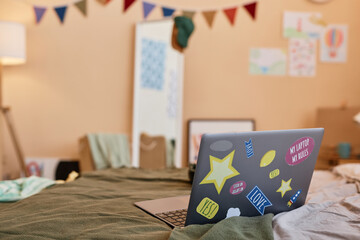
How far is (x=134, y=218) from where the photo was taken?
95 centimetres

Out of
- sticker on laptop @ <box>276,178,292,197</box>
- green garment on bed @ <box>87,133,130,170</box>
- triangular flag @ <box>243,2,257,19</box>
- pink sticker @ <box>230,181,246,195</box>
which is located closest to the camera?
pink sticker @ <box>230,181,246,195</box>

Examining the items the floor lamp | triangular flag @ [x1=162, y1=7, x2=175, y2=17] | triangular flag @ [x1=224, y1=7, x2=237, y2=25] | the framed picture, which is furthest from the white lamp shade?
triangular flag @ [x1=224, y1=7, x2=237, y2=25]

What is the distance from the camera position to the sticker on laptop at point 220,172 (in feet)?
2.76

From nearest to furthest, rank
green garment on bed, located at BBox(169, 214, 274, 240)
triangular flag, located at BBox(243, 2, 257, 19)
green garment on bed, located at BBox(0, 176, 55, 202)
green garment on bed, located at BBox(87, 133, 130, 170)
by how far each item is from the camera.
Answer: green garment on bed, located at BBox(169, 214, 274, 240)
green garment on bed, located at BBox(0, 176, 55, 202)
green garment on bed, located at BBox(87, 133, 130, 170)
triangular flag, located at BBox(243, 2, 257, 19)

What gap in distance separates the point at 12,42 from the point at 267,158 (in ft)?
8.77

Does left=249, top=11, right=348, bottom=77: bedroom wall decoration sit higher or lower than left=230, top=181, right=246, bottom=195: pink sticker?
higher

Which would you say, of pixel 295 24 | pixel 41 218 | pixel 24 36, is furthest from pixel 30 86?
pixel 41 218

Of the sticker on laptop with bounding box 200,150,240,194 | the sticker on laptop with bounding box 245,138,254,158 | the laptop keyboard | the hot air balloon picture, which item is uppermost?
the hot air balloon picture

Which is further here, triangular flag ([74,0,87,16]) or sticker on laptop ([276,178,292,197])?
triangular flag ([74,0,87,16])

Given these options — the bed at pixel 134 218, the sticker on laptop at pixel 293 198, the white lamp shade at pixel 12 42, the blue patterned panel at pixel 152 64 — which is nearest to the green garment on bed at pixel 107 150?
the blue patterned panel at pixel 152 64

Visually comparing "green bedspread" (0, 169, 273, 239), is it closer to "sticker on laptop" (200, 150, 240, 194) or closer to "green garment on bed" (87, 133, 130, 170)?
"sticker on laptop" (200, 150, 240, 194)

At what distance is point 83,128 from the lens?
341 centimetres

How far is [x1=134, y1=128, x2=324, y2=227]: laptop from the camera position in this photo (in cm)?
84

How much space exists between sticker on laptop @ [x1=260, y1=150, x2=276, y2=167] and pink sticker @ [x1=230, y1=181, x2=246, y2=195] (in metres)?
0.07
